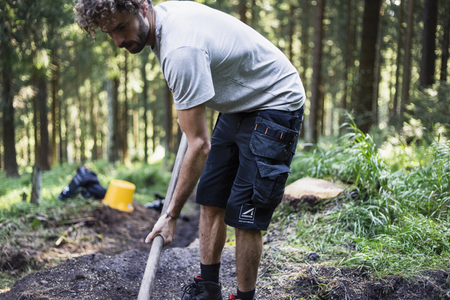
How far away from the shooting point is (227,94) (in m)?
2.08

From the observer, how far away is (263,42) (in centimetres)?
217

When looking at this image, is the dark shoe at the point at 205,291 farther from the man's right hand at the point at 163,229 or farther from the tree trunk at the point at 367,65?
the tree trunk at the point at 367,65

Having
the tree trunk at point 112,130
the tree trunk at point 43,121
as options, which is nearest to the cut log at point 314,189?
the tree trunk at point 112,130

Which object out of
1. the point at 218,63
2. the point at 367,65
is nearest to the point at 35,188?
the point at 218,63

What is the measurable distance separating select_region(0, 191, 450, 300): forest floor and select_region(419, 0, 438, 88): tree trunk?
7971 millimetres

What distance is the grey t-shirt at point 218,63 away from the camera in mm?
1775

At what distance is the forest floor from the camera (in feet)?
7.59

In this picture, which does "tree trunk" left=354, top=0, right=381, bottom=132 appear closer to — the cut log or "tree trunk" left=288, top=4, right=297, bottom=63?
the cut log

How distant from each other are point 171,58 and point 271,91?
680 mm

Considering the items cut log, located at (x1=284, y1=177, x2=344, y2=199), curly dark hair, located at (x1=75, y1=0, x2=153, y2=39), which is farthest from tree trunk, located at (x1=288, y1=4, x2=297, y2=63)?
curly dark hair, located at (x1=75, y1=0, x2=153, y2=39)

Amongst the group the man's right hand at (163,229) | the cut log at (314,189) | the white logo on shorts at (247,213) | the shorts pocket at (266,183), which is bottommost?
the cut log at (314,189)

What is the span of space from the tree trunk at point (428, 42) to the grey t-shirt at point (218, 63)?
8.43 metres

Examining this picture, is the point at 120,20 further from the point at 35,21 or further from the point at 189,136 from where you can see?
the point at 35,21

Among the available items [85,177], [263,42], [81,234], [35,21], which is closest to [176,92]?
[263,42]
